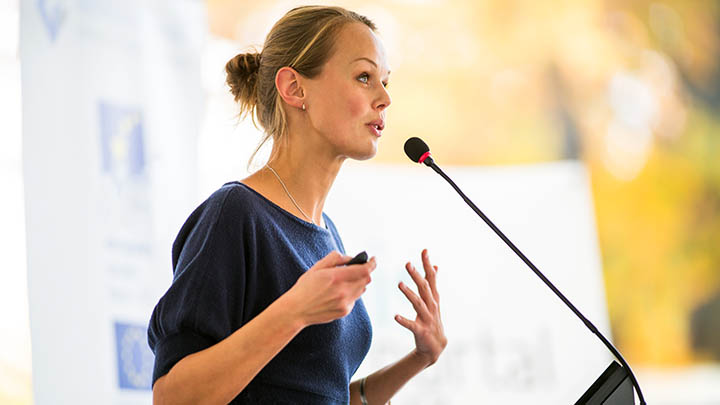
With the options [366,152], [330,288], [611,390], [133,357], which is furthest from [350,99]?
[133,357]

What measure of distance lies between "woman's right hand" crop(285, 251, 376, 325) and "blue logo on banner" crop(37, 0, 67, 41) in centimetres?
118

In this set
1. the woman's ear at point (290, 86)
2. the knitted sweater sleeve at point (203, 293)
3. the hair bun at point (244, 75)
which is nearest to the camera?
the knitted sweater sleeve at point (203, 293)

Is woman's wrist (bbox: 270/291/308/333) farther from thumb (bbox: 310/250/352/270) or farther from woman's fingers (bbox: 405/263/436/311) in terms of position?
woman's fingers (bbox: 405/263/436/311)

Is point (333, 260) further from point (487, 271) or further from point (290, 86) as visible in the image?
point (487, 271)

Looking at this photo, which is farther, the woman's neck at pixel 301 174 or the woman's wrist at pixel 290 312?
the woman's neck at pixel 301 174

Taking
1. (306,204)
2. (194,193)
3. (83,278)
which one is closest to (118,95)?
(194,193)

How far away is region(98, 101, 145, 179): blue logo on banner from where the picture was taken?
2.04 m

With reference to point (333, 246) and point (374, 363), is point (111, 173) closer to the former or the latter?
point (333, 246)

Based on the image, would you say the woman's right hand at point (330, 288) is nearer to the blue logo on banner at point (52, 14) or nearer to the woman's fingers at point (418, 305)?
the woman's fingers at point (418, 305)

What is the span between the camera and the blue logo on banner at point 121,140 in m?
2.04

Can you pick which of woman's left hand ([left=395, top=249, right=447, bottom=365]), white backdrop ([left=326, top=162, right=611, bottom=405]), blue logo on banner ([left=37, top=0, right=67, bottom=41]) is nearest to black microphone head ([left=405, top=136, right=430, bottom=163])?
woman's left hand ([left=395, top=249, right=447, bottom=365])

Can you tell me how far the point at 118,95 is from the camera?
212 centimetres

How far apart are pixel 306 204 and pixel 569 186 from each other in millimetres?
2347

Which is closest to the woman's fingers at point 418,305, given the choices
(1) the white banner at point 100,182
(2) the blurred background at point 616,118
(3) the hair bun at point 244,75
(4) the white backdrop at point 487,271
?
(3) the hair bun at point 244,75
